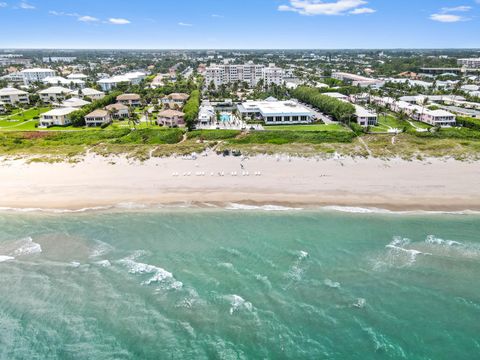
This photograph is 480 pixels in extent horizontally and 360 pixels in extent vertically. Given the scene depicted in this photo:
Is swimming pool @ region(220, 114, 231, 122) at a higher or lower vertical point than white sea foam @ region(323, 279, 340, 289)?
higher

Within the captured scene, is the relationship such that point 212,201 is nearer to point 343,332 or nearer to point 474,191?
point 343,332

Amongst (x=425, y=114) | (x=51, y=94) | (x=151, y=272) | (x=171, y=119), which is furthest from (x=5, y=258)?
(x=51, y=94)

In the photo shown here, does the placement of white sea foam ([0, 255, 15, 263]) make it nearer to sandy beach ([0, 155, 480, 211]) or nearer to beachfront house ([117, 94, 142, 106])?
sandy beach ([0, 155, 480, 211])

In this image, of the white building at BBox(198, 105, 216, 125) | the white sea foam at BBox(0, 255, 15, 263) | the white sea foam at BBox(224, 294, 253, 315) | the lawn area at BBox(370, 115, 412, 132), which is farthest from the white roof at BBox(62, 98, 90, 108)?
the white sea foam at BBox(224, 294, 253, 315)

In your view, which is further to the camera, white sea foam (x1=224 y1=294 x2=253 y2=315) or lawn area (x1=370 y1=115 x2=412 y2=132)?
lawn area (x1=370 y1=115 x2=412 y2=132)

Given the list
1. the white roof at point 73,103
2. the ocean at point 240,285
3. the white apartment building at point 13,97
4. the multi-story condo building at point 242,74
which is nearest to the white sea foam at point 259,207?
the ocean at point 240,285

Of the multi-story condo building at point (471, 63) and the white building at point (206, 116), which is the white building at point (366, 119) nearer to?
the white building at point (206, 116)

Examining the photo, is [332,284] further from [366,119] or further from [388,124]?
[388,124]
